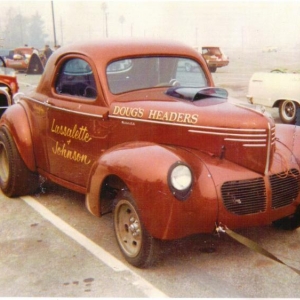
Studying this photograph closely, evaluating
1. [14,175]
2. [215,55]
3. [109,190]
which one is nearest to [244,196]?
[109,190]

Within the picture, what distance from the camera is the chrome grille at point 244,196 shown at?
3.46 m

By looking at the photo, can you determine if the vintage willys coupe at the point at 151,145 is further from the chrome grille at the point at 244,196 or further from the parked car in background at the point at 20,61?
the parked car in background at the point at 20,61

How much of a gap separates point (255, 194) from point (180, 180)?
622mm

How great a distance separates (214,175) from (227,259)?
80 centimetres

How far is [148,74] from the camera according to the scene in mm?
4566

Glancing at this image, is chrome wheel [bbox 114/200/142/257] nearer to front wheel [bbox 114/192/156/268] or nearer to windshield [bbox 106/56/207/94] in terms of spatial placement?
front wheel [bbox 114/192/156/268]

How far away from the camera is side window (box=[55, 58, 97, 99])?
450 cm

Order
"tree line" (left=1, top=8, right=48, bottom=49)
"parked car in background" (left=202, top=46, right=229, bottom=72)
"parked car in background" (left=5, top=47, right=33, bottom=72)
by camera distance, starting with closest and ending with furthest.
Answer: "tree line" (left=1, top=8, right=48, bottom=49) < "parked car in background" (left=5, top=47, right=33, bottom=72) < "parked car in background" (left=202, top=46, right=229, bottom=72)

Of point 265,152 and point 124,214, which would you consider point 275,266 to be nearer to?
point 265,152

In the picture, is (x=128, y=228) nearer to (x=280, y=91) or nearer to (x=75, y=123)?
(x=75, y=123)

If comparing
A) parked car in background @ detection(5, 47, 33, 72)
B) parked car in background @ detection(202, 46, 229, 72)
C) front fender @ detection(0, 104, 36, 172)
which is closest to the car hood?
front fender @ detection(0, 104, 36, 172)

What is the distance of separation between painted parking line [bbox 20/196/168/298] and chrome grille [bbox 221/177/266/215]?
0.81m

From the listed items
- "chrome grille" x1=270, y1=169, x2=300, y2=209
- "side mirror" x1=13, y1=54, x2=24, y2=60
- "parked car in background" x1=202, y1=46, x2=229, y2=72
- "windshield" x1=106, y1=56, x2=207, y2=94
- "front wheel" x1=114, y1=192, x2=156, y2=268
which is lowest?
"parked car in background" x1=202, y1=46, x2=229, y2=72

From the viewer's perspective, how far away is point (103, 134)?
4.25m
